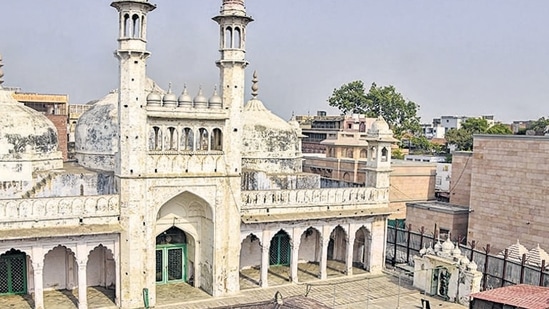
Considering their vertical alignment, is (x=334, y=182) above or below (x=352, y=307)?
above

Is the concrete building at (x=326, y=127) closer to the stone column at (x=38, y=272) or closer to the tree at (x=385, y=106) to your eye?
the tree at (x=385, y=106)

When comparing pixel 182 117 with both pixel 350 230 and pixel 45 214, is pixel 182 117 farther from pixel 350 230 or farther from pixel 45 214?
pixel 350 230

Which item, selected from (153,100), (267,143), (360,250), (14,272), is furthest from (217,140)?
(360,250)

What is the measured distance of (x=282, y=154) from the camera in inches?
996

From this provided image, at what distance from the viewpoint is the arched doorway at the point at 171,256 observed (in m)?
19.6

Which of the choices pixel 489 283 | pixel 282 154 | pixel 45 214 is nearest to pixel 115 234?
pixel 45 214

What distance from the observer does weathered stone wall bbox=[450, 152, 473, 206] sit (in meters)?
26.8

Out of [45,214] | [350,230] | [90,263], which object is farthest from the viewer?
[350,230]

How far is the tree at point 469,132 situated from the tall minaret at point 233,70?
1448 inches

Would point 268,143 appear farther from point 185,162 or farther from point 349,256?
point 185,162

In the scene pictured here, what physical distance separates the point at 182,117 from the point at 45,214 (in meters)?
5.09

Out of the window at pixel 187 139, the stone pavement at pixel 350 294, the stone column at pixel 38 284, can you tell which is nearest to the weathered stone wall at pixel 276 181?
the window at pixel 187 139

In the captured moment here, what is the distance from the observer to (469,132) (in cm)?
5234

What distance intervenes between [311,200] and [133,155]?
277 inches
